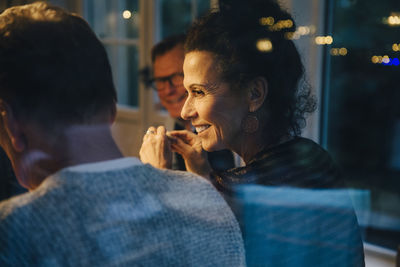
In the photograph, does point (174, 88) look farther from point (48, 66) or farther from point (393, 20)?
point (393, 20)

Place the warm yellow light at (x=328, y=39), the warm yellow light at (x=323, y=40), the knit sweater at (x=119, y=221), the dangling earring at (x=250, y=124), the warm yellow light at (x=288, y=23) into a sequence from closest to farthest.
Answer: the knit sweater at (x=119, y=221), the dangling earring at (x=250, y=124), the warm yellow light at (x=288, y=23), the warm yellow light at (x=323, y=40), the warm yellow light at (x=328, y=39)

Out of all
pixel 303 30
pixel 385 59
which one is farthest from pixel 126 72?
pixel 385 59

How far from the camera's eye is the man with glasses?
1.07 metres

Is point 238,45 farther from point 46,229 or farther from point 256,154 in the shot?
point 46,229

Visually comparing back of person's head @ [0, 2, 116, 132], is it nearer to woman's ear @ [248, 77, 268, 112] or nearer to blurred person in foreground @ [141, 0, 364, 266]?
blurred person in foreground @ [141, 0, 364, 266]

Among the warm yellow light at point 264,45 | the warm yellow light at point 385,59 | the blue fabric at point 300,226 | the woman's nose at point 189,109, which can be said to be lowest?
the blue fabric at point 300,226

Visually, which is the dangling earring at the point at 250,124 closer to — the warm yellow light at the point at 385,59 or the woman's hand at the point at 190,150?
the woman's hand at the point at 190,150

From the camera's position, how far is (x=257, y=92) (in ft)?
3.07

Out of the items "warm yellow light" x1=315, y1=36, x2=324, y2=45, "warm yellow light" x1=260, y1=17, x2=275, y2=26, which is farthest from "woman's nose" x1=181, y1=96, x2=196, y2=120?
"warm yellow light" x1=315, y1=36, x2=324, y2=45

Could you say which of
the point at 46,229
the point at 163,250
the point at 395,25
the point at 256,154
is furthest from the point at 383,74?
the point at 46,229

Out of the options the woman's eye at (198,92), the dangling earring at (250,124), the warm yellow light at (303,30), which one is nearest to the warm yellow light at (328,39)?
the warm yellow light at (303,30)

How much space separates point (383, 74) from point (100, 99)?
1.68 meters

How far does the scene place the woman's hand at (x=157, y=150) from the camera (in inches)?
32.8

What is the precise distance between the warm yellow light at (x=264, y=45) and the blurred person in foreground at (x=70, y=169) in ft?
1.31
